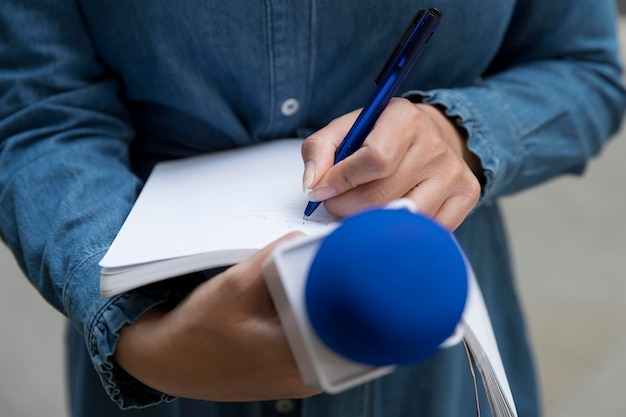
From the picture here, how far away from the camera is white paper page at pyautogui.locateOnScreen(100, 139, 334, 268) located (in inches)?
13.3

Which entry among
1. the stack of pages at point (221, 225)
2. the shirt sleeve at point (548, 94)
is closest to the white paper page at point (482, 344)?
the stack of pages at point (221, 225)

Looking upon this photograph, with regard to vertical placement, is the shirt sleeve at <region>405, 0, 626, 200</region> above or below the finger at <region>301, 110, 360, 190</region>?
below

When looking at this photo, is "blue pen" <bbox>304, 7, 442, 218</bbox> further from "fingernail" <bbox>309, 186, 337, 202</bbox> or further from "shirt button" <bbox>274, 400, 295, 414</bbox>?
"shirt button" <bbox>274, 400, 295, 414</bbox>

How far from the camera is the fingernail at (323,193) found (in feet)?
1.13

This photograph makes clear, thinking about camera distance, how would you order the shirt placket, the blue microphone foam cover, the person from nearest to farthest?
the blue microphone foam cover
the person
the shirt placket

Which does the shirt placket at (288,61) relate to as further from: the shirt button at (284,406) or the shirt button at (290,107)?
the shirt button at (284,406)

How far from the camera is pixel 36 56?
433mm

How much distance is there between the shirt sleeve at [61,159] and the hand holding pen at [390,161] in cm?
11

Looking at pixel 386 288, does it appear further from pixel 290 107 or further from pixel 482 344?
pixel 290 107

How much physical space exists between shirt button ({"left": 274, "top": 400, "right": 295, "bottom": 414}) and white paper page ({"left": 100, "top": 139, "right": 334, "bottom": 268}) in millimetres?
150

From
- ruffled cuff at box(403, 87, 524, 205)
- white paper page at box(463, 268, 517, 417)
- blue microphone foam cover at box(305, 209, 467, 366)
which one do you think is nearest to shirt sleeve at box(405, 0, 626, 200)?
ruffled cuff at box(403, 87, 524, 205)

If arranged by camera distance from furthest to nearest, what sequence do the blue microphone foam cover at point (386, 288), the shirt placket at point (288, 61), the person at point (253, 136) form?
the shirt placket at point (288, 61) → the person at point (253, 136) → the blue microphone foam cover at point (386, 288)

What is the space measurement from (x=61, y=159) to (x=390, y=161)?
0.19m

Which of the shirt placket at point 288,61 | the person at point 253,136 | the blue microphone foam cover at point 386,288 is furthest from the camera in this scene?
the shirt placket at point 288,61
